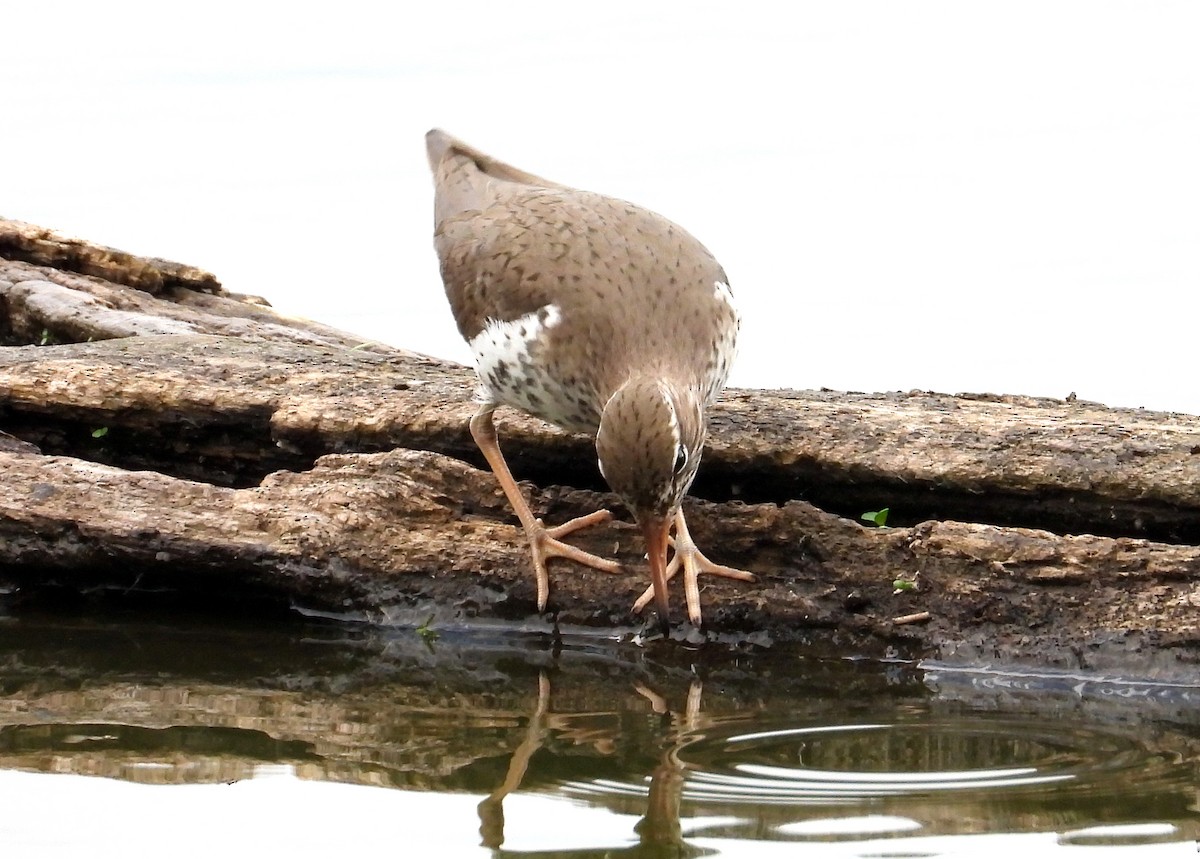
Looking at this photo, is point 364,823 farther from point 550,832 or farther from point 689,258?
point 689,258

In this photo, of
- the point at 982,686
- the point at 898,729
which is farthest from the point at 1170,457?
the point at 898,729

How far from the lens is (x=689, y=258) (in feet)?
26.0

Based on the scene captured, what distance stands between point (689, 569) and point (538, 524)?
2.45 feet

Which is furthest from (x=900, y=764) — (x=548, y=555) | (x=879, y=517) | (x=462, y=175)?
(x=462, y=175)

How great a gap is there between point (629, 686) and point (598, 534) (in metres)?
1.13

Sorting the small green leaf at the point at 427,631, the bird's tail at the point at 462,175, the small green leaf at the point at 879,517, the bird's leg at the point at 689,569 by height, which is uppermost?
the bird's tail at the point at 462,175

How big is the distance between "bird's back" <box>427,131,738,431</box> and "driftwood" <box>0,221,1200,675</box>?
58 centimetres

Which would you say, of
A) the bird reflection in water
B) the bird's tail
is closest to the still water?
the bird reflection in water

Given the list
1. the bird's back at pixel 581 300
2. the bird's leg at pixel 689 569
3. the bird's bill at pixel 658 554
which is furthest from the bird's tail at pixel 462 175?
the bird's bill at pixel 658 554

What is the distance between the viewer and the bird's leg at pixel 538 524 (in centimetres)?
750

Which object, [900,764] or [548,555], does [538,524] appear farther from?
[900,764]

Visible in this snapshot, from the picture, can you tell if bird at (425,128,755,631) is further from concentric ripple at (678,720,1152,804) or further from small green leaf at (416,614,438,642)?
concentric ripple at (678,720,1152,804)

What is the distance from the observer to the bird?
A: 6602 millimetres

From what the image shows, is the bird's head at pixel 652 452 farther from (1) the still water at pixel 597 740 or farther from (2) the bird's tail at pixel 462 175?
(2) the bird's tail at pixel 462 175
